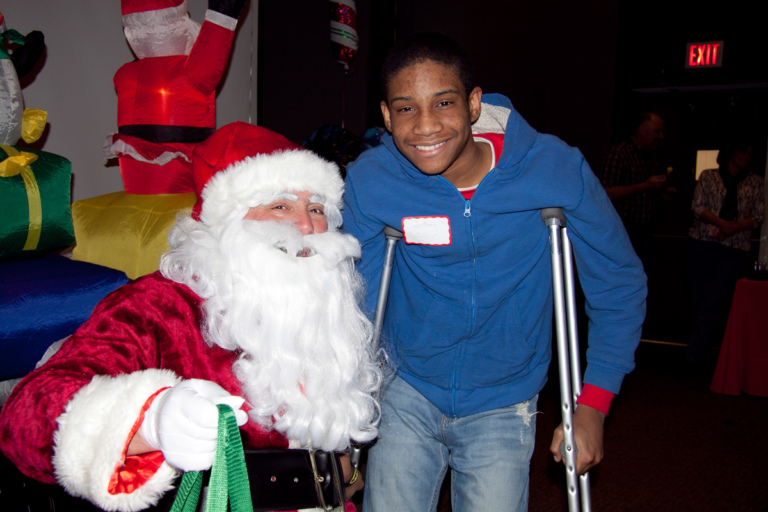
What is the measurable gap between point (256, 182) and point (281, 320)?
387 mm

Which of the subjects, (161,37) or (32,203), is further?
(161,37)

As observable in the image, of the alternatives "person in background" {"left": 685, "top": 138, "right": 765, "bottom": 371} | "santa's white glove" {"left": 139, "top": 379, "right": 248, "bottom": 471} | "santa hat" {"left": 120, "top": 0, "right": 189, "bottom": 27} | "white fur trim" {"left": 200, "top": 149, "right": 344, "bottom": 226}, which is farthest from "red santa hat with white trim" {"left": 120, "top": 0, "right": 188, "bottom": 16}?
"person in background" {"left": 685, "top": 138, "right": 765, "bottom": 371}

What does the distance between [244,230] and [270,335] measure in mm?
285

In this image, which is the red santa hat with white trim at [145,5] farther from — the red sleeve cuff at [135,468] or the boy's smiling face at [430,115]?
the red sleeve cuff at [135,468]

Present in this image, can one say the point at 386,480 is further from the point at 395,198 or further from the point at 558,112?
the point at 558,112

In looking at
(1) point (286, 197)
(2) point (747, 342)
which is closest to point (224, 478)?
(1) point (286, 197)

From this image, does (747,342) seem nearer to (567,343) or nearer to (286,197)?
(567,343)

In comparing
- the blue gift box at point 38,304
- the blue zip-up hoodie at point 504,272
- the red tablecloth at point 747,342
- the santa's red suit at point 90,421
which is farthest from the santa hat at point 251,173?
the red tablecloth at point 747,342

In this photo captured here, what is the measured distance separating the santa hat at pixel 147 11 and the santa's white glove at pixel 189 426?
1.75m

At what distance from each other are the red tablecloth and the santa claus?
4035 millimetres

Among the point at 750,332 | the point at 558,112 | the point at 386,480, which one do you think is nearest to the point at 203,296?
the point at 386,480

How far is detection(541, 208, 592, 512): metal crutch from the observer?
1640mm

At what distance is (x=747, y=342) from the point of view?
4688 mm

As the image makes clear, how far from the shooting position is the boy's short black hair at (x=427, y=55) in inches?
65.1
